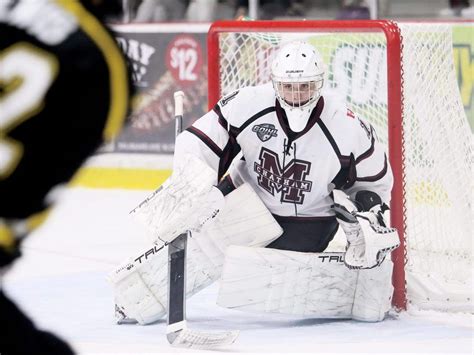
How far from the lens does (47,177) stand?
14.8 ft

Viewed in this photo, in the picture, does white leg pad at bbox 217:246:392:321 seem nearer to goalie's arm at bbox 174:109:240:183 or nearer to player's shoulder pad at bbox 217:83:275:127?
goalie's arm at bbox 174:109:240:183

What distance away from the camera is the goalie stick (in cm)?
348

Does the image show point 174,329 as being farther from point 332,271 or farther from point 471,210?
point 471,210

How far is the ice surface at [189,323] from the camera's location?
11.4 feet

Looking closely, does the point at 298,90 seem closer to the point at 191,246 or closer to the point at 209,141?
the point at 209,141

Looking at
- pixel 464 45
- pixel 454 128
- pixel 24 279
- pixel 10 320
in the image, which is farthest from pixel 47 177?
pixel 464 45

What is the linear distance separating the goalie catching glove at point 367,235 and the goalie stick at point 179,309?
0.42 metres

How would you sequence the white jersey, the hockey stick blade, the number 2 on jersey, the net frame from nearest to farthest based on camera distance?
the hockey stick blade → the white jersey → the net frame → the number 2 on jersey

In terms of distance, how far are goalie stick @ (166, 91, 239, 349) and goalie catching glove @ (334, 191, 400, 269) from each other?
1.36 feet

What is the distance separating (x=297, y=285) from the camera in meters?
3.75

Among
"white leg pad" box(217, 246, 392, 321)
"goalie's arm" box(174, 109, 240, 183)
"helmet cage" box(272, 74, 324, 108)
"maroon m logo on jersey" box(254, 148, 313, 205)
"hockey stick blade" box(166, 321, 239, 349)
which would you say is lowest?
"hockey stick blade" box(166, 321, 239, 349)

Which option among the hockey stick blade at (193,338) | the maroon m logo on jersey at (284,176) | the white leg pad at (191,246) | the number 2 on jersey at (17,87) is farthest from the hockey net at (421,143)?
the hockey stick blade at (193,338)

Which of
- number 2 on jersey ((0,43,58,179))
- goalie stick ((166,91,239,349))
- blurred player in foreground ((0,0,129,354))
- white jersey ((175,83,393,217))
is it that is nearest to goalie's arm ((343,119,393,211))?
white jersey ((175,83,393,217))

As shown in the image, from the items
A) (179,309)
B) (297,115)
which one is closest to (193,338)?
(179,309)
